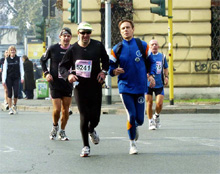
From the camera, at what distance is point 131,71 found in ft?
30.8

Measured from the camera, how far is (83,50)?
30.4 feet

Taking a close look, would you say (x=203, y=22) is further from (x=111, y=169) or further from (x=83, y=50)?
(x=111, y=169)

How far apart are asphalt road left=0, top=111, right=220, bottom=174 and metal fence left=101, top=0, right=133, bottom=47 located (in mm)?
7788

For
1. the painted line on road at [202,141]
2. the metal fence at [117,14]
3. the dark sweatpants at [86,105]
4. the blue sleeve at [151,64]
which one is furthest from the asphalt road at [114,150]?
the metal fence at [117,14]

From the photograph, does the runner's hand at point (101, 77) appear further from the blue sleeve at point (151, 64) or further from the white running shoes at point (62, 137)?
the white running shoes at point (62, 137)

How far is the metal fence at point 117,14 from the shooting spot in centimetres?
2197

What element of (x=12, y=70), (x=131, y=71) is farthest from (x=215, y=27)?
(x=131, y=71)

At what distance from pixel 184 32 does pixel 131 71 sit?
12.8 m

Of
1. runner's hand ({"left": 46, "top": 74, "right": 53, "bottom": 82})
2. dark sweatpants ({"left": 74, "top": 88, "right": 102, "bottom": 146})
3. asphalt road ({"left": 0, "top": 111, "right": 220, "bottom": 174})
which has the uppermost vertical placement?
runner's hand ({"left": 46, "top": 74, "right": 53, "bottom": 82})

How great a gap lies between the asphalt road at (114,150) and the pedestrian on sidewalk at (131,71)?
527 millimetres

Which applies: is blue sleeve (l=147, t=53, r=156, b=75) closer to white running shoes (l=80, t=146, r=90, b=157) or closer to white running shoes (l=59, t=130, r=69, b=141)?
white running shoes (l=80, t=146, r=90, b=157)

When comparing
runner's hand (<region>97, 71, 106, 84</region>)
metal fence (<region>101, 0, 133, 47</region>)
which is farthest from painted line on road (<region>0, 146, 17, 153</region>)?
metal fence (<region>101, 0, 133, 47</region>)

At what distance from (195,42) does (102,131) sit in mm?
9827

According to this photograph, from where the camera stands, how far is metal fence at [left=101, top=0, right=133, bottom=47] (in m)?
22.0
